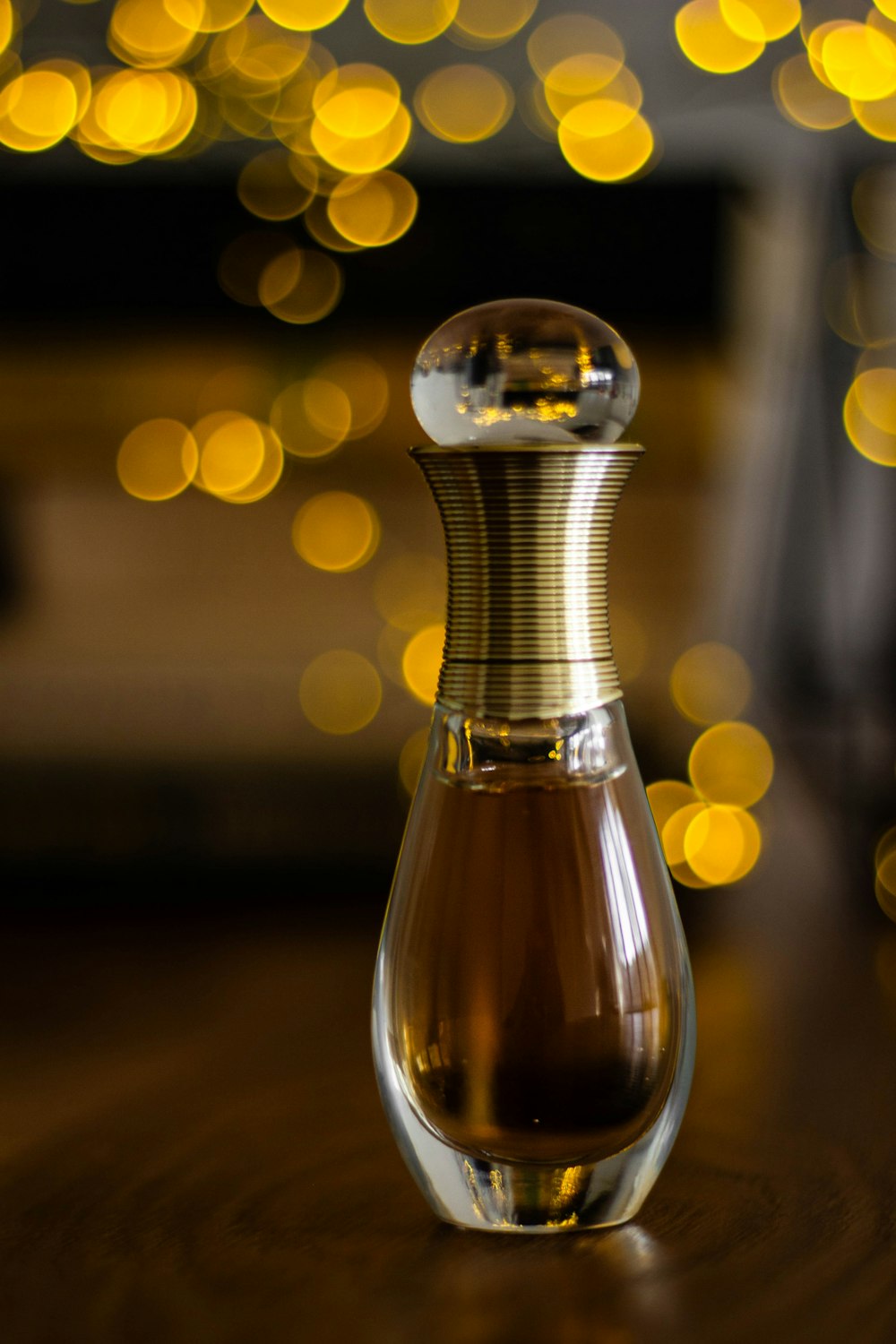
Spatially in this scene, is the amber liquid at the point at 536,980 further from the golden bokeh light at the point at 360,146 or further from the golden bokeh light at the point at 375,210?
the golden bokeh light at the point at 360,146

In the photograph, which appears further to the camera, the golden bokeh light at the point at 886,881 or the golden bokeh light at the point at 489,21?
the golden bokeh light at the point at 489,21

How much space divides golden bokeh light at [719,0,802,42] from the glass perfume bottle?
1274 mm

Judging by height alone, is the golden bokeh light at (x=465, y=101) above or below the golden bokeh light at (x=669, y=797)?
above

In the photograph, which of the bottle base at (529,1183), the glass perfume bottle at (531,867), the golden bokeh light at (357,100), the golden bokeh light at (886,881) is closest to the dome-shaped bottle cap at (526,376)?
the glass perfume bottle at (531,867)

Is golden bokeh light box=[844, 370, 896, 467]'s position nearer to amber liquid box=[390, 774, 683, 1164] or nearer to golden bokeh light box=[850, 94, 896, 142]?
golden bokeh light box=[850, 94, 896, 142]

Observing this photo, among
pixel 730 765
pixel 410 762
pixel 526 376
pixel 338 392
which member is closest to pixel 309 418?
pixel 338 392

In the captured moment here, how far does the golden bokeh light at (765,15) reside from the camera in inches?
54.5

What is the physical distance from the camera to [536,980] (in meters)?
0.29

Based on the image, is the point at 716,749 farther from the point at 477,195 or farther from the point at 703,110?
the point at 703,110

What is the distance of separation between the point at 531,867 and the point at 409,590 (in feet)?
2.50

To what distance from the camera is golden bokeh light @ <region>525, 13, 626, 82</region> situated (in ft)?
4.80

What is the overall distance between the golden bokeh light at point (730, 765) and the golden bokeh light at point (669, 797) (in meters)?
0.02

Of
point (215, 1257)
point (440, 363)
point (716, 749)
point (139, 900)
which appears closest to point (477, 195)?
point (716, 749)

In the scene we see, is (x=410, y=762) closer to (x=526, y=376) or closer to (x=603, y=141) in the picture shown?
(x=526, y=376)
